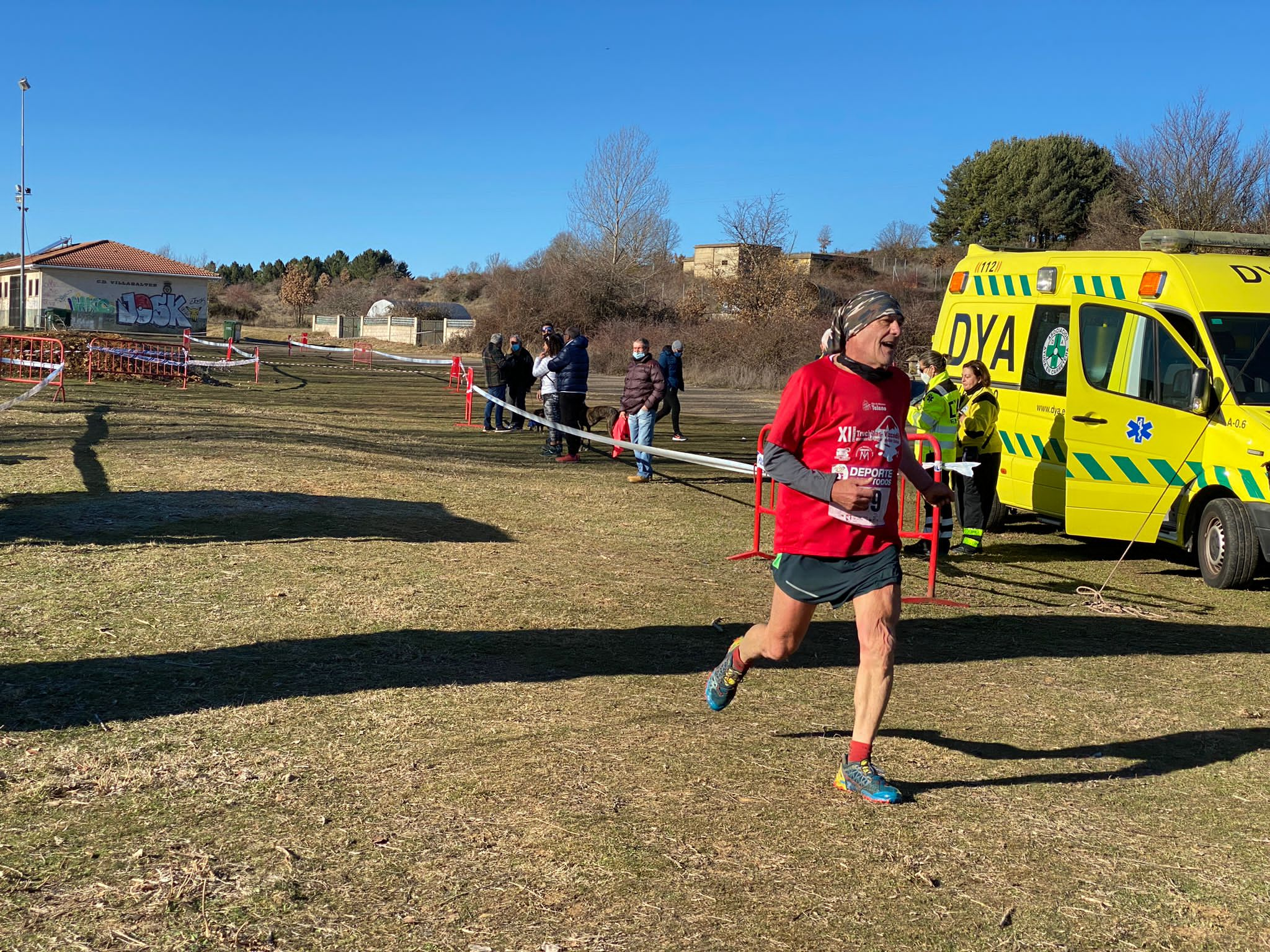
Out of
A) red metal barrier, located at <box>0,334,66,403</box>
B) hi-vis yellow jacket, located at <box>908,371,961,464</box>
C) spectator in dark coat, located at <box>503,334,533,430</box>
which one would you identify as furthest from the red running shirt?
red metal barrier, located at <box>0,334,66,403</box>

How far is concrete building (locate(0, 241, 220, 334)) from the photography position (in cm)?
6794

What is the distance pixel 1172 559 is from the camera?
10.9 meters

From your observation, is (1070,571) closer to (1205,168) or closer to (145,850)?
(145,850)

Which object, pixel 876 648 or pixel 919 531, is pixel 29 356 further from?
pixel 876 648

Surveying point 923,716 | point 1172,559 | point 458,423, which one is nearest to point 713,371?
point 458,423

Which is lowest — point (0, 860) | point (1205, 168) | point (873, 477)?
point (0, 860)

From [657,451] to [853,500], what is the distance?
674cm

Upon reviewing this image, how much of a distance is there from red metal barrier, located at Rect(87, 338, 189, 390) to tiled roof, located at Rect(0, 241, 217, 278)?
42.6 m

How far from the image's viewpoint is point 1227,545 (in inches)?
363

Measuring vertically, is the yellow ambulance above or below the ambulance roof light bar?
below

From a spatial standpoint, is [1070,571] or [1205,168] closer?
[1070,571]

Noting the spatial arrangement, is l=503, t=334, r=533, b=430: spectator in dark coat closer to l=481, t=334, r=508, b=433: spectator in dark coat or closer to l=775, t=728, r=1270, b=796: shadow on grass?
l=481, t=334, r=508, b=433: spectator in dark coat

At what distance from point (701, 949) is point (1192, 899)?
1.71m

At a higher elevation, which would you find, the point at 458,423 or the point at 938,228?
the point at 938,228
